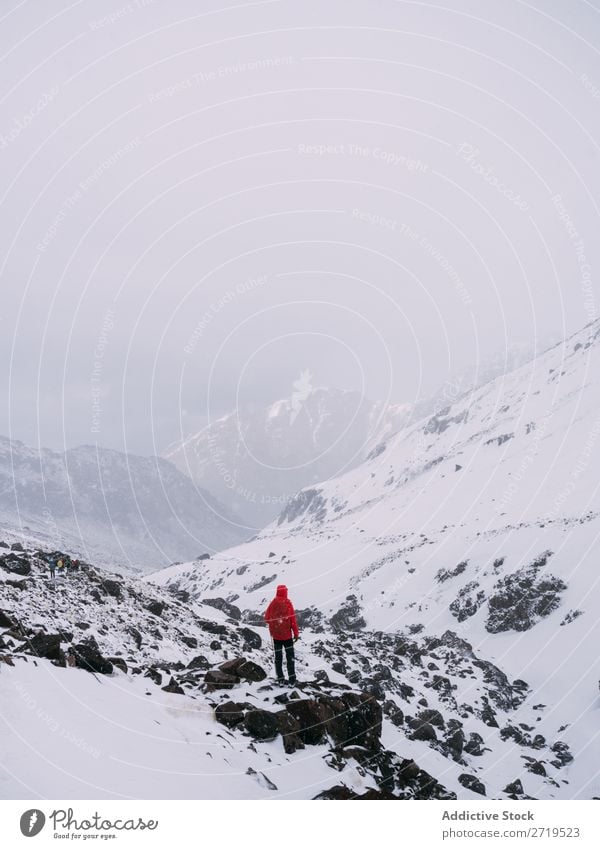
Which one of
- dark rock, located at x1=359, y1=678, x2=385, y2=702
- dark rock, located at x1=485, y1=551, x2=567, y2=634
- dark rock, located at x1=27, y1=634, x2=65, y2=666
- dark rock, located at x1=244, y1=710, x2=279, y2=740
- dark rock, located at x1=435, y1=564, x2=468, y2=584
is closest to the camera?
dark rock, located at x1=244, y1=710, x2=279, y2=740

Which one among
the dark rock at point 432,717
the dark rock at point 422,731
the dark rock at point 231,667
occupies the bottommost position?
the dark rock at point 432,717

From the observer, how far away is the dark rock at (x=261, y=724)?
31.9 ft

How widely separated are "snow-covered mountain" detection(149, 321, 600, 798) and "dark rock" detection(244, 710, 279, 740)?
5.19 m

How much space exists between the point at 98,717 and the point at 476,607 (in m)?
33.2

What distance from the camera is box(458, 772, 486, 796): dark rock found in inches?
480

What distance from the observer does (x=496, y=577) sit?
121ft

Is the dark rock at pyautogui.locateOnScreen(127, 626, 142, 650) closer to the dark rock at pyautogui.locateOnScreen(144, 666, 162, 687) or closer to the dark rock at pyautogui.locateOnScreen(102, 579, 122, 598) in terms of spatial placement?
the dark rock at pyautogui.locateOnScreen(144, 666, 162, 687)

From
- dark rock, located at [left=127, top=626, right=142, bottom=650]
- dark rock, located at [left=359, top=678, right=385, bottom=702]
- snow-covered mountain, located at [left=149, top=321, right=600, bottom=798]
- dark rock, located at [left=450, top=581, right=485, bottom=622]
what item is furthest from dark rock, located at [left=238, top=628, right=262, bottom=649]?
dark rock, located at [left=450, top=581, right=485, bottom=622]

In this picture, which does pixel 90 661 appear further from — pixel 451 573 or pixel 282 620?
pixel 451 573

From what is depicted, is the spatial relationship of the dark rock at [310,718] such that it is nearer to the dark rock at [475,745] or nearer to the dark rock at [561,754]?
the dark rock at [475,745]

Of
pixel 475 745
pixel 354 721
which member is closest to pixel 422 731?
pixel 475 745

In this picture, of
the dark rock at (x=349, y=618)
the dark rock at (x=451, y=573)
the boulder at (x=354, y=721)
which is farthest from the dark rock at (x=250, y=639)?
the dark rock at (x=451, y=573)

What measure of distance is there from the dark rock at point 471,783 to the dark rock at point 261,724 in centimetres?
606
